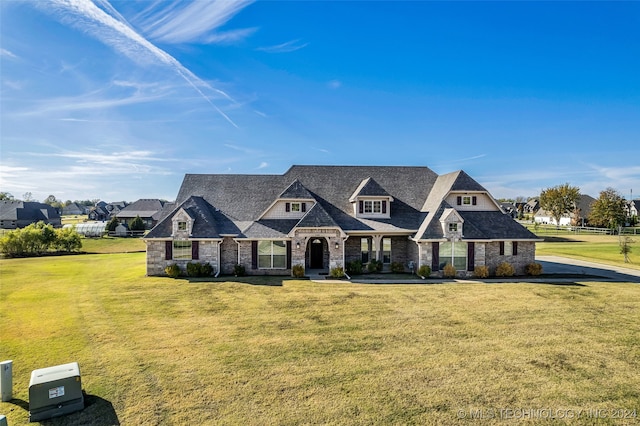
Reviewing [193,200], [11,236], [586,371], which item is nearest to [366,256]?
[193,200]

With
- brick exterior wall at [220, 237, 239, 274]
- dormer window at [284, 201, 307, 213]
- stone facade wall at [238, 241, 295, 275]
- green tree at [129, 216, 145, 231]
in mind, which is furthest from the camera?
green tree at [129, 216, 145, 231]

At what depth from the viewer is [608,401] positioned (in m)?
7.99

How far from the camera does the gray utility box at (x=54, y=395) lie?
283 inches

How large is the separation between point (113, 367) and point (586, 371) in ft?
42.8

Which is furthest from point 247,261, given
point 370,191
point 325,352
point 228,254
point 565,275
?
point 565,275

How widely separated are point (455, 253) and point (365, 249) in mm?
6034

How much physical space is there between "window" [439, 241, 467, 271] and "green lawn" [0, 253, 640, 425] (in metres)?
4.42

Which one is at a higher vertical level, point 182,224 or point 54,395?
point 182,224

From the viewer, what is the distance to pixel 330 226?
2248 cm

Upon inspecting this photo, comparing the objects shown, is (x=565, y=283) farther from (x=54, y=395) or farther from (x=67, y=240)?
(x=67, y=240)

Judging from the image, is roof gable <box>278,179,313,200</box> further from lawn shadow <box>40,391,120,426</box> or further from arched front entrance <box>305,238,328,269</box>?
lawn shadow <box>40,391,120,426</box>

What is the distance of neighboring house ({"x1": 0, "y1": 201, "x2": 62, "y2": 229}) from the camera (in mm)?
68500

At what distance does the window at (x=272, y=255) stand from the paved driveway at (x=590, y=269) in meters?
18.7

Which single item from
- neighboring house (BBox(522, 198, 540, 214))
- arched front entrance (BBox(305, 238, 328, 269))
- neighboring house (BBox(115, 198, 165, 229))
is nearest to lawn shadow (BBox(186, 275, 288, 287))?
arched front entrance (BBox(305, 238, 328, 269))
